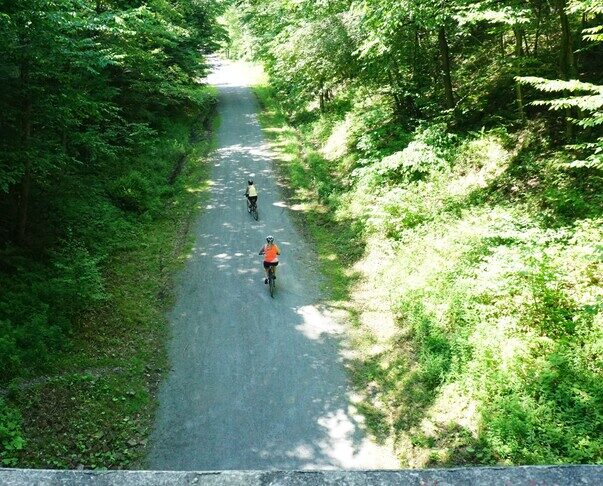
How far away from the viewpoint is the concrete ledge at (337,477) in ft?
8.75

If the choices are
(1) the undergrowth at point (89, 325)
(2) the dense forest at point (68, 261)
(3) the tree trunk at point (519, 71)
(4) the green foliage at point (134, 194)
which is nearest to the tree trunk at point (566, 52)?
(3) the tree trunk at point (519, 71)

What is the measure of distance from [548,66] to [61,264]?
14.7 m

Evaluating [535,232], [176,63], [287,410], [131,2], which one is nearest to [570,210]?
[535,232]

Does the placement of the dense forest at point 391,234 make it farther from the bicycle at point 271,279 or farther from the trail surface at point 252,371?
the bicycle at point 271,279

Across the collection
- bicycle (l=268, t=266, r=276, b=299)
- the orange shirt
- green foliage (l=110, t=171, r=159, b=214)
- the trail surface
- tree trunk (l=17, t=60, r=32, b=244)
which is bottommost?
the trail surface

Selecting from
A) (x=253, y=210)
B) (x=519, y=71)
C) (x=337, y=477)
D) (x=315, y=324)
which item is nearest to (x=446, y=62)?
(x=519, y=71)

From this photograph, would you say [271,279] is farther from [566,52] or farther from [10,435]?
[566,52]

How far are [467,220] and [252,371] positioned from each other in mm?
6873

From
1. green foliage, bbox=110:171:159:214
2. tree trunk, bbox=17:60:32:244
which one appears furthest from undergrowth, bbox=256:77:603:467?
tree trunk, bbox=17:60:32:244

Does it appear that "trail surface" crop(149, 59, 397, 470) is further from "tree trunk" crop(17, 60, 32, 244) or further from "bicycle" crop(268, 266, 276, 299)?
"tree trunk" crop(17, 60, 32, 244)

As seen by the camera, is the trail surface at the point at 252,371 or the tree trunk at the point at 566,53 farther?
the tree trunk at the point at 566,53

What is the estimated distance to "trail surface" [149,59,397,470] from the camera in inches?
324

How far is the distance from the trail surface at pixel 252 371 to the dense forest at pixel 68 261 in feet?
2.36

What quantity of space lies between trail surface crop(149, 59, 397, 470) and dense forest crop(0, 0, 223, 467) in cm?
72
